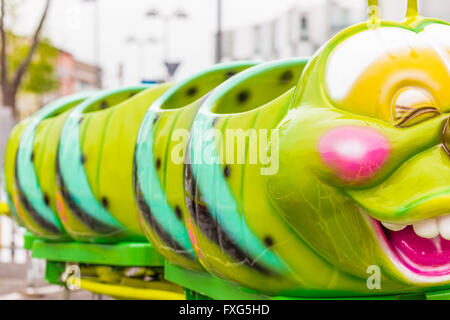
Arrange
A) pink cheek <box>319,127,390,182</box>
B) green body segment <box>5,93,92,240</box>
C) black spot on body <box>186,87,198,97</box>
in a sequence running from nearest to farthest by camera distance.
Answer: pink cheek <box>319,127,390,182</box> < black spot on body <box>186,87,198,97</box> < green body segment <box>5,93,92,240</box>

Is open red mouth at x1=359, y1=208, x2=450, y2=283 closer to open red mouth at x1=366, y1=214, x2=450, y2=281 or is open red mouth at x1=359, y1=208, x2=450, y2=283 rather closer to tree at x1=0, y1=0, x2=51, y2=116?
open red mouth at x1=366, y1=214, x2=450, y2=281

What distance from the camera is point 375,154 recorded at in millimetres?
A: 3117

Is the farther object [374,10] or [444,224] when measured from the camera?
[374,10]

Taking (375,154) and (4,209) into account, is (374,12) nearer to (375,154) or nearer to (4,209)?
(375,154)

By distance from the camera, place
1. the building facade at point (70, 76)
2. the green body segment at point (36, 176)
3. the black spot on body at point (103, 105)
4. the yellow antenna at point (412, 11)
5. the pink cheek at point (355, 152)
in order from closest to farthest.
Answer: the pink cheek at point (355, 152) < the yellow antenna at point (412, 11) < the green body segment at point (36, 176) < the black spot on body at point (103, 105) < the building facade at point (70, 76)

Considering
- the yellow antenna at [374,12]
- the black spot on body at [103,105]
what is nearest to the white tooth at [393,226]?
Answer: the yellow antenna at [374,12]

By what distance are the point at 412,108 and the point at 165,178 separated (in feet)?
5.85

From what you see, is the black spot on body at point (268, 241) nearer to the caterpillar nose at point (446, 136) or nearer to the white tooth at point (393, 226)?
the white tooth at point (393, 226)

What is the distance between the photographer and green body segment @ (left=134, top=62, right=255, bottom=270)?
14.6 ft

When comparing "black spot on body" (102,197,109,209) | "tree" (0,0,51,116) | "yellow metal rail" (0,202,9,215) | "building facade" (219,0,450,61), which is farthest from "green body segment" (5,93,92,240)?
"building facade" (219,0,450,61)

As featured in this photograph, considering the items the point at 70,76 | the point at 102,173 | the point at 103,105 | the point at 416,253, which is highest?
the point at 70,76

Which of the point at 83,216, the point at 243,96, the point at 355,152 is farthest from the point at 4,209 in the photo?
the point at 355,152

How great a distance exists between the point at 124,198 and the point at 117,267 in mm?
773

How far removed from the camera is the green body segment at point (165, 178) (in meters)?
4.46
